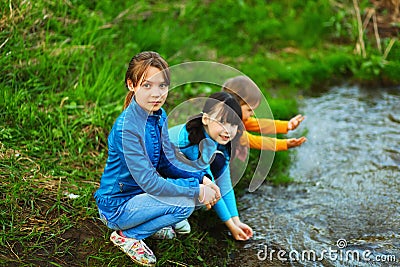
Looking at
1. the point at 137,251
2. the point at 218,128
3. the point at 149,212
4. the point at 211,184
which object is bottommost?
the point at 137,251

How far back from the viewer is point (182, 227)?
121 inches

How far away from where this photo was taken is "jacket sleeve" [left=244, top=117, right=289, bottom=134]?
3.72m

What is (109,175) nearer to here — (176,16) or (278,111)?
(278,111)

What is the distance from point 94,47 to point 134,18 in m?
0.85

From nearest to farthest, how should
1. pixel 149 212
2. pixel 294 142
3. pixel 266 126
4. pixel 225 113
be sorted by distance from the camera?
pixel 149 212
pixel 225 113
pixel 294 142
pixel 266 126

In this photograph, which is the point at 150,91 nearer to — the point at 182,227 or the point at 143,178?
the point at 143,178

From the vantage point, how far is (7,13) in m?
3.99

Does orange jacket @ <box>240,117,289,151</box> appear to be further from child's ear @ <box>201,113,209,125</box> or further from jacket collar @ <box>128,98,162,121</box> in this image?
jacket collar @ <box>128,98,162,121</box>

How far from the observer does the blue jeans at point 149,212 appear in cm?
271

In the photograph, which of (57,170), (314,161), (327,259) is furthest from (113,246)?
(314,161)

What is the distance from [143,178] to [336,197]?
1.70 metres

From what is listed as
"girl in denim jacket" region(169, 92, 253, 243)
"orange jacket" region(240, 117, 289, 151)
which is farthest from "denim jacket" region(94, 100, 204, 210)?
"orange jacket" region(240, 117, 289, 151)

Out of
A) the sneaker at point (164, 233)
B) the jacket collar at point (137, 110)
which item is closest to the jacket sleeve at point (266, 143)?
the sneaker at point (164, 233)

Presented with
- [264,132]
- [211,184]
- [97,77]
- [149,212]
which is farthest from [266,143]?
[97,77]
